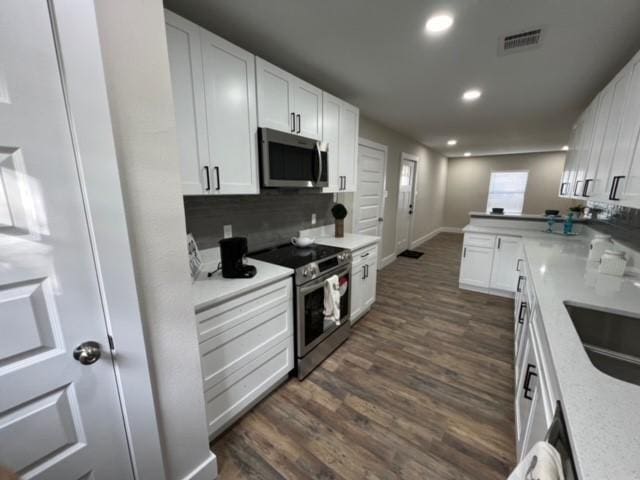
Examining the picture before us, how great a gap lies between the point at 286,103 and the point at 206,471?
94.0 inches

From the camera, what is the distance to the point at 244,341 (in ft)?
5.15

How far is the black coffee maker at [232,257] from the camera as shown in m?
1.59

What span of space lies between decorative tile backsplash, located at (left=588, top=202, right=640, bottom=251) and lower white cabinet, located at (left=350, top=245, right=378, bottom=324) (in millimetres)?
1816

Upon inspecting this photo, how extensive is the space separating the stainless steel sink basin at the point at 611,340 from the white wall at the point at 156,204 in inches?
74.8

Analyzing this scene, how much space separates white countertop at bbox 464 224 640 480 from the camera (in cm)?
56

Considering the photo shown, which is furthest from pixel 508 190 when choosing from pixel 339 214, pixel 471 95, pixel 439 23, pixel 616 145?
pixel 439 23

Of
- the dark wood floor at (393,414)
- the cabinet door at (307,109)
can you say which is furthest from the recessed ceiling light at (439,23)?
the dark wood floor at (393,414)

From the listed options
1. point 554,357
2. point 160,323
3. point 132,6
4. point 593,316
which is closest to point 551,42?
point 593,316

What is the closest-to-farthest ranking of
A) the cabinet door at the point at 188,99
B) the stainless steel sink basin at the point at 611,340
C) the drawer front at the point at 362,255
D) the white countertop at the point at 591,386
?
the white countertop at the point at 591,386
the stainless steel sink basin at the point at 611,340
the cabinet door at the point at 188,99
the drawer front at the point at 362,255

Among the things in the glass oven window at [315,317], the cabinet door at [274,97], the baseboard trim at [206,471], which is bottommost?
the baseboard trim at [206,471]

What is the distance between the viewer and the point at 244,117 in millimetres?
1732

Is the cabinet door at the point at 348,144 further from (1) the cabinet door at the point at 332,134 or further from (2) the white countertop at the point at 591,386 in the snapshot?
(2) the white countertop at the point at 591,386

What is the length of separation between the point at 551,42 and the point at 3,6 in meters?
2.86

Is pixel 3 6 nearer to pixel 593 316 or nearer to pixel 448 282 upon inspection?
pixel 593 316
